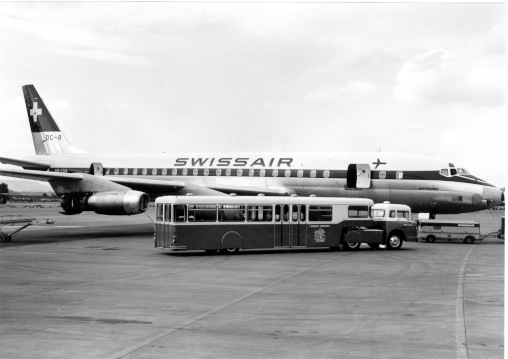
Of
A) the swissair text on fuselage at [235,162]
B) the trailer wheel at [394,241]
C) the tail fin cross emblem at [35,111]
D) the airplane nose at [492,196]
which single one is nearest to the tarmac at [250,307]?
the trailer wheel at [394,241]

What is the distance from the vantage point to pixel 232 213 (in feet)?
83.3

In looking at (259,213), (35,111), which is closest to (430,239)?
(259,213)

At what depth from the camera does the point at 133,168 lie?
1556 inches

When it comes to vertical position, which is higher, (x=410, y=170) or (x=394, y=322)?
(x=410, y=170)

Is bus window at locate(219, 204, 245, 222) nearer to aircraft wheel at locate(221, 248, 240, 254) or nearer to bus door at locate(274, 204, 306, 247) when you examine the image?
aircraft wheel at locate(221, 248, 240, 254)

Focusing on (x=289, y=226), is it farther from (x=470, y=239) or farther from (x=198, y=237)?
(x=470, y=239)

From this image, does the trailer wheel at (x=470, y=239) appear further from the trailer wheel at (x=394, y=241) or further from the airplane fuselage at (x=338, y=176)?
the trailer wheel at (x=394, y=241)

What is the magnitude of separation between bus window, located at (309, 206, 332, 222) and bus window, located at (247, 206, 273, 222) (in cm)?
174

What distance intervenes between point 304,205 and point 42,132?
939 inches

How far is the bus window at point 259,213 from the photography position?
25609 mm

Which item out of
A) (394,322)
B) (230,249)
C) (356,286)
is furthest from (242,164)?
(394,322)

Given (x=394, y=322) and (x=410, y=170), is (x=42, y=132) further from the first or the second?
(x=394, y=322)

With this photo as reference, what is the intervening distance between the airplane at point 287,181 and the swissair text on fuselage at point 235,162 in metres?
0.05

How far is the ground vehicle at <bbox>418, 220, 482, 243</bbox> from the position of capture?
3259 centimetres
